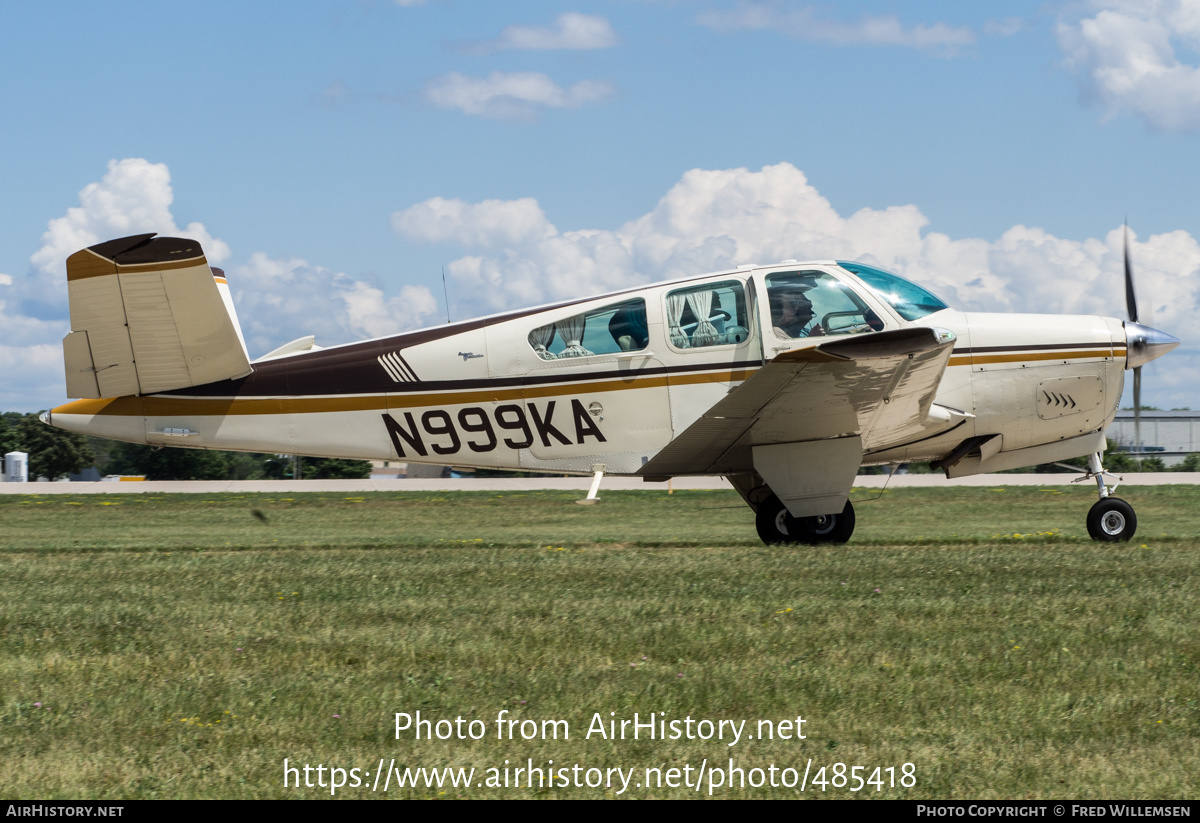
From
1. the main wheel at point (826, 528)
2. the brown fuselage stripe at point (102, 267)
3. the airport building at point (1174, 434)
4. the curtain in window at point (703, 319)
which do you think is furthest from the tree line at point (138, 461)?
the airport building at point (1174, 434)

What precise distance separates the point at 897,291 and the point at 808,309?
94 centimetres

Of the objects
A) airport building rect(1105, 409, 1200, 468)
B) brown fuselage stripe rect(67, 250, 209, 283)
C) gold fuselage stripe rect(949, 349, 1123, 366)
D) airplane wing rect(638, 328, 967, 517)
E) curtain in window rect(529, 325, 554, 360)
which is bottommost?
airport building rect(1105, 409, 1200, 468)

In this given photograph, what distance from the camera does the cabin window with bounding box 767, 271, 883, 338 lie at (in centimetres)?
950

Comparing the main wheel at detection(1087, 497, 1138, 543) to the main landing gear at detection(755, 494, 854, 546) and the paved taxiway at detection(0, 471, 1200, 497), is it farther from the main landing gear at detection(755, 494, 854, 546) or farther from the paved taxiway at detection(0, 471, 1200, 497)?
the paved taxiway at detection(0, 471, 1200, 497)

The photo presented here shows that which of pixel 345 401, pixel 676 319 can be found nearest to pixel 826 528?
pixel 676 319

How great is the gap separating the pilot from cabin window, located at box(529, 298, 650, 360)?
118cm

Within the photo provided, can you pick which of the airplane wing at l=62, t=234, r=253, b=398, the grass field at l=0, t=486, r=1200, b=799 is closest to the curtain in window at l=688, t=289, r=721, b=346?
the grass field at l=0, t=486, r=1200, b=799

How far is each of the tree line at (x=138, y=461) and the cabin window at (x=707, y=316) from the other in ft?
91.1

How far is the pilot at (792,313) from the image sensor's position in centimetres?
950

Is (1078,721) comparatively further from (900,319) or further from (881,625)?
(900,319)

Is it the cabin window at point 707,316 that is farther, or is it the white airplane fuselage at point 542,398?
the white airplane fuselage at point 542,398

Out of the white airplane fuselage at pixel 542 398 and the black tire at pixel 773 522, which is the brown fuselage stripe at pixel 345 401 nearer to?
the white airplane fuselage at pixel 542 398

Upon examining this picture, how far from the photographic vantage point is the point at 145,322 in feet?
31.8
